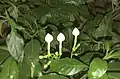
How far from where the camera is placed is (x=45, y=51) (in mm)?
853

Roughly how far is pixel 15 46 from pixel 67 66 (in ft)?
0.48

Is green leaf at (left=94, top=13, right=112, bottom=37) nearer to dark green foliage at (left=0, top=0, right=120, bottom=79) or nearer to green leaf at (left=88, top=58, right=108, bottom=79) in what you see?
dark green foliage at (left=0, top=0, right=120, bottom=79)

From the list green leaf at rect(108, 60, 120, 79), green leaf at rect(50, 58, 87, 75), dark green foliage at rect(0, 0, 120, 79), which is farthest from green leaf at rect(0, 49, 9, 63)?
green leaf at rect(108, 60, 120, 79)

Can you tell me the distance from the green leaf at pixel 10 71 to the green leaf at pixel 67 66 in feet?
0.29

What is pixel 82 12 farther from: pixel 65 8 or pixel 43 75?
pixel 43 75

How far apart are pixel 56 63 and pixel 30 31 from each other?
253 millimetres

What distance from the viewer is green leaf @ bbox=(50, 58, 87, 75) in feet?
2.19

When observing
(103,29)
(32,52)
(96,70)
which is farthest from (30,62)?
(103,29)

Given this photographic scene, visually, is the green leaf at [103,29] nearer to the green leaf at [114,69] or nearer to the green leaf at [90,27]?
the green leaf at [90,27]

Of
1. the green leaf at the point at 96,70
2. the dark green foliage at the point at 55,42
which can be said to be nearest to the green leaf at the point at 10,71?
the dark green foliage at the point at 55,42

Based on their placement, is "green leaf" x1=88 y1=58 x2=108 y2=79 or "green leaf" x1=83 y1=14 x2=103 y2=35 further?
"green leaf" x1=83 y1=14 x2=103 y2=35

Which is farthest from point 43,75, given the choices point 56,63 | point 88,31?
point 88,31

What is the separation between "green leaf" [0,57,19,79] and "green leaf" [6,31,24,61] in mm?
22

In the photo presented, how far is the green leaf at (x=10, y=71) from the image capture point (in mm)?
678
